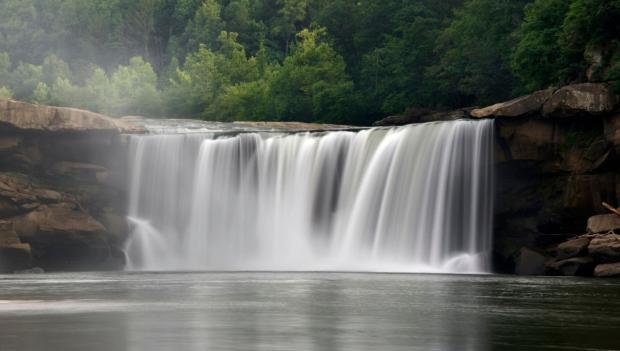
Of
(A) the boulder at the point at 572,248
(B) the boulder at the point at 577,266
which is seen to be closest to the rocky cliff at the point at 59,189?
(A) the boulder at the point at 572,248

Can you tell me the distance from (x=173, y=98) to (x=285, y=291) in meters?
112

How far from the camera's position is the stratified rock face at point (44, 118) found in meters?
63.5

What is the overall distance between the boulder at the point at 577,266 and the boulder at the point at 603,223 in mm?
1327

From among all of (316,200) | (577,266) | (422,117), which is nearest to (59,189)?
(316,200)

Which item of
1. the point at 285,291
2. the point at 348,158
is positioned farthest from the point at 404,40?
the point at 285,291

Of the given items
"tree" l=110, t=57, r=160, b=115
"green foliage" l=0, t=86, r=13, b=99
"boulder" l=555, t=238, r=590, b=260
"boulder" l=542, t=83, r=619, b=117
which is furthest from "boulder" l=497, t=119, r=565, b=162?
"green foliage" l=0, t=86, r=13, b=99

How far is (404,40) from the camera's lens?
10188cm

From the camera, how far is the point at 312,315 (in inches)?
1174

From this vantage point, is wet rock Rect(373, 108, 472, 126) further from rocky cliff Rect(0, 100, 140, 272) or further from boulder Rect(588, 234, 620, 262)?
boulder Rect(588, 234, 620, 262)

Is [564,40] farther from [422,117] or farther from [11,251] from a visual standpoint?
[11,251]

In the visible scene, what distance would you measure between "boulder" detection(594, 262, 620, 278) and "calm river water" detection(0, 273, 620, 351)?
329cm

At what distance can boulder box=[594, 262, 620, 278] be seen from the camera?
1944 inches

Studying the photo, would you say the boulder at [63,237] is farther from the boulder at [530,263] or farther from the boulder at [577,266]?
the boulder at [577,266]

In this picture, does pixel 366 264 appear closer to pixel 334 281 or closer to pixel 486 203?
pixel 486 203
